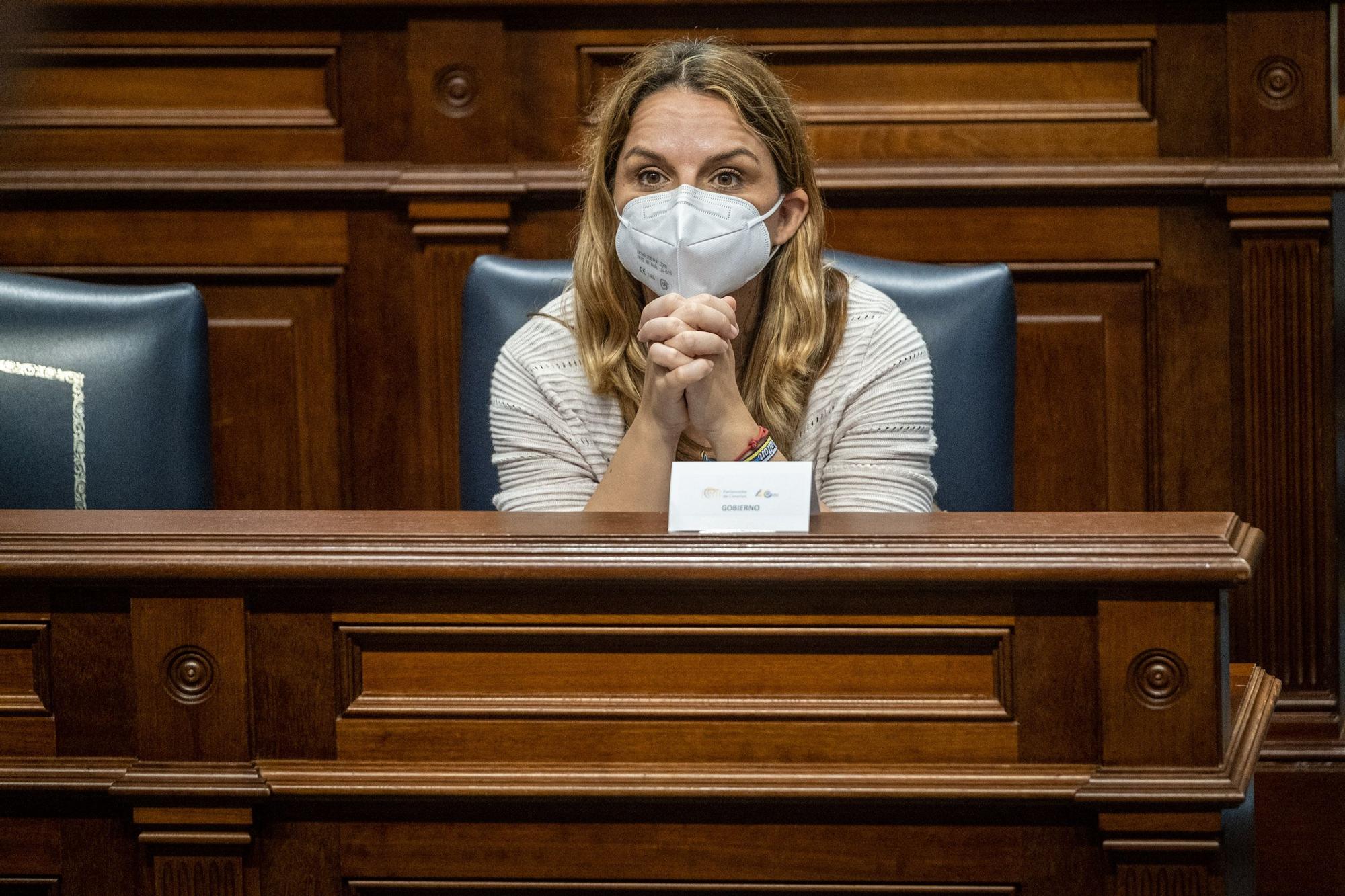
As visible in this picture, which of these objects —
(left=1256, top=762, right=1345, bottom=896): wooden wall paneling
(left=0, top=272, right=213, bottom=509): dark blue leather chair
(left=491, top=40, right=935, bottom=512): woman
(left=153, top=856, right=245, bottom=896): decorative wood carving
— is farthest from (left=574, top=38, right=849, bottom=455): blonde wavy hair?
(left=1256, top=762, right=1345, bottom=896): wooden wall paneling

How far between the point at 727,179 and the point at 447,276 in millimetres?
759

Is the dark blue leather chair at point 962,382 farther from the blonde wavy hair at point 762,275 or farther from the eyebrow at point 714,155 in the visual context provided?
the eyebrow at point 714,155

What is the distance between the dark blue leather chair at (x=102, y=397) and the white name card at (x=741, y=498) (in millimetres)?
788

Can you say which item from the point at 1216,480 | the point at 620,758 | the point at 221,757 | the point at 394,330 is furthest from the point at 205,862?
the point at 1216,480

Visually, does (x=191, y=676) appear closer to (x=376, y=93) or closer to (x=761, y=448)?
(x=761, y=448)

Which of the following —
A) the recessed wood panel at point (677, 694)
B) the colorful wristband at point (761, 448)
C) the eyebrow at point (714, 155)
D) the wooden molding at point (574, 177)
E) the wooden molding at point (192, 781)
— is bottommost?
the wooden molding at point (192, 781)

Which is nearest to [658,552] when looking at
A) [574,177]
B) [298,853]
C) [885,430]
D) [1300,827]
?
[298,853]

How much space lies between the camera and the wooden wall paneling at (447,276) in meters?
2.28

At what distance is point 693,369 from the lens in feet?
4.98

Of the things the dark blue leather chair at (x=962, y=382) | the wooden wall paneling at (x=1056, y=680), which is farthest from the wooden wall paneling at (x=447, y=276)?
the wooden wall paneling at (x=1056, y=680)

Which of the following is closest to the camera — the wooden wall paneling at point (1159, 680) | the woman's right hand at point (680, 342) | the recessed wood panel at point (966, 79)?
the wooden wall paneling at point (1159, 680)

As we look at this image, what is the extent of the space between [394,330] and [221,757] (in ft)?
4.41

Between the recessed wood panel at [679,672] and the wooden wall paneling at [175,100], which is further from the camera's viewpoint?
the wooden wall paneling at [175,100]

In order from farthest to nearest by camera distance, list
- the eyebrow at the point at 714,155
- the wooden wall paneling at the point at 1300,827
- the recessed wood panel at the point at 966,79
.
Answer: the recessed wood panel at the point at 966,79
the wooden wall paneling at the point at 1300,827
the eyebrow at the point at 714,155
